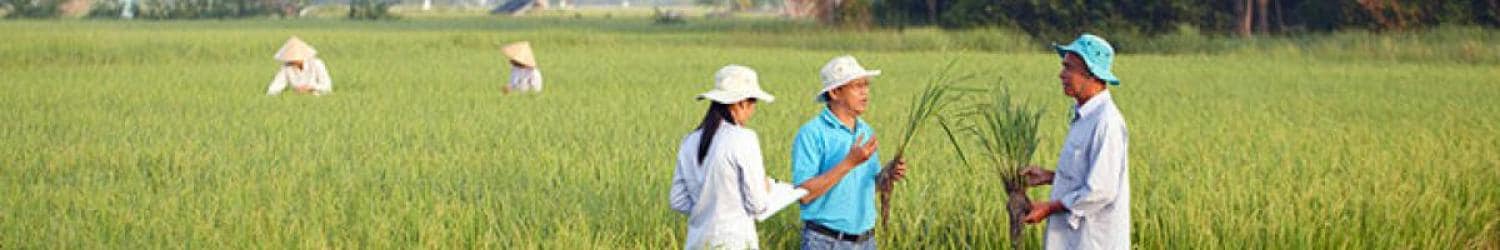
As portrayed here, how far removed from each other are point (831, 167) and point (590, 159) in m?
4.09

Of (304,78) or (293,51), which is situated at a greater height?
(293,51)

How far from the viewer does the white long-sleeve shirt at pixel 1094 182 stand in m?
4.59

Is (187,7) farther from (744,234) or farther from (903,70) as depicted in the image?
(744,234)

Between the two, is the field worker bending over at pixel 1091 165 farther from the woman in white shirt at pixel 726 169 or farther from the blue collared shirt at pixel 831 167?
the woman in white shirt at pixel 726 169

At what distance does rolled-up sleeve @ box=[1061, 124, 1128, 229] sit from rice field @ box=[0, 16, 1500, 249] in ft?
3.70

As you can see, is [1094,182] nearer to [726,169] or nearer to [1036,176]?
[1036,176]

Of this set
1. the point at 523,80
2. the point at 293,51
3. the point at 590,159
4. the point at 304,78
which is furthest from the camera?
the point at 523,80

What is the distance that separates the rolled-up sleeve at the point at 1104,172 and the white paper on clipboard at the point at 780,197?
639mm

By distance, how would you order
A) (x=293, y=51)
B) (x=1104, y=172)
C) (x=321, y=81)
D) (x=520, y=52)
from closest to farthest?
(x=1104, y=172)
(x=293, y=51)
(x=520, y=52)
(x=321, y=81)

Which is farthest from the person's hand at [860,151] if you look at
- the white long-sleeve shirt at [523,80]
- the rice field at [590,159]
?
the white long-sleeve shirt at [523,80]

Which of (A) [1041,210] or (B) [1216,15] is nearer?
(A) [1041,210]

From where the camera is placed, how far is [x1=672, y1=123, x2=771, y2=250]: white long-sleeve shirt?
176 inches

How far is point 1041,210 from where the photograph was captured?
481 cm

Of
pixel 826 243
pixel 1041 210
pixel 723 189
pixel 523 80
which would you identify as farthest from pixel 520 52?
pixel 723 189
